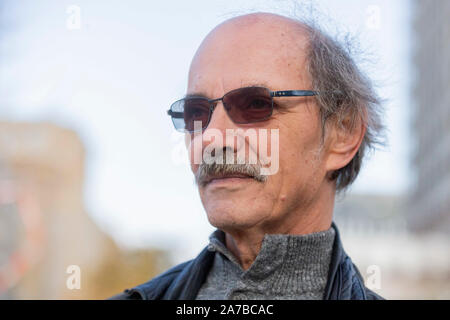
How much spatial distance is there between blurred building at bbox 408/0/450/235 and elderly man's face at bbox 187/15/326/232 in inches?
2143

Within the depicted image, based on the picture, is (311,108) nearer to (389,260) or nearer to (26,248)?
(26,248)

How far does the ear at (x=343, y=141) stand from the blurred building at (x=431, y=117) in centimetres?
5418

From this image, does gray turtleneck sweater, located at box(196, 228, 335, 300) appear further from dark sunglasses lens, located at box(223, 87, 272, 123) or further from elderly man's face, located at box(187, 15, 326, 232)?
dark sunglasses lens, located at box(223, 87, 272, 123)

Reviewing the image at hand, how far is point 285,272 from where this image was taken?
8.16 feet

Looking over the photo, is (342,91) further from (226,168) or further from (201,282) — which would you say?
(201,282)

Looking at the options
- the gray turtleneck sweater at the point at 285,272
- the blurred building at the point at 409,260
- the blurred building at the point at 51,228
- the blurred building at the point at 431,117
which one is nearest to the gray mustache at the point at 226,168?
the gray turtleneck sweater at the point at 285,272

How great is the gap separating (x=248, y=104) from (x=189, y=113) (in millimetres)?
291

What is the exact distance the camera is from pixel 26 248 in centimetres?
4531

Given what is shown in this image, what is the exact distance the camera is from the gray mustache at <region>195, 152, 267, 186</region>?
2.37 metres

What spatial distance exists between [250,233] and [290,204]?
7.8 inches

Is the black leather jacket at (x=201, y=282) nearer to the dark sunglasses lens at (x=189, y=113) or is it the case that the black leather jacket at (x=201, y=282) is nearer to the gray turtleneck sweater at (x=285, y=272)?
the gray turtleneck sweater at (x=285, y=272)

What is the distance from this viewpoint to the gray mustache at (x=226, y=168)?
→ 2.37 metres

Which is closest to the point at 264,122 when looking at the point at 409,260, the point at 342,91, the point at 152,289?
the point at 342,91
